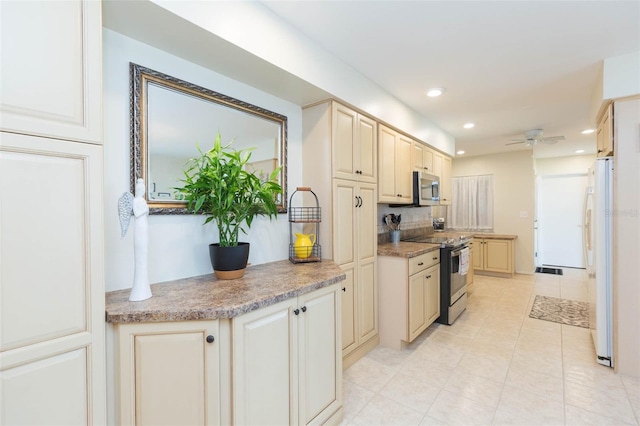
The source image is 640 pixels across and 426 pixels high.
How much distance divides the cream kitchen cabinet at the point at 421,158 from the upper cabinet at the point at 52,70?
3124 mm

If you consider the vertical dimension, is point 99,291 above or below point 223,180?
below

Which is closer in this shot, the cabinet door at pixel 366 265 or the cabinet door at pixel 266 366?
the cabinet door at pixel 266 366

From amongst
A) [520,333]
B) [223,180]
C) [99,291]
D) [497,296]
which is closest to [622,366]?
[520,333]

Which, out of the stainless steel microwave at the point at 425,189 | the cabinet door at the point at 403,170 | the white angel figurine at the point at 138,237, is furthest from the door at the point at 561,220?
the white angel figurine at the point at 138,237

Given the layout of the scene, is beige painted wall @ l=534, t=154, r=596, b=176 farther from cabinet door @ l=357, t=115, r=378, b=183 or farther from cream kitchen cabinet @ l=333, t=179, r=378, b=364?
cream kitchen cabinet @ l=333, t=179, r=378, b=364

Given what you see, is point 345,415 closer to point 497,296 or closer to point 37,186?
point 37,186

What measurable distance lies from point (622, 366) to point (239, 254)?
9.83 ft

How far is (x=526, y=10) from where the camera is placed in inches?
68.7

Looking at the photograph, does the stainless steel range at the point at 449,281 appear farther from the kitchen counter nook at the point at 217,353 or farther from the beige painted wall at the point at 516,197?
the beige painted wall at the point at 516,197

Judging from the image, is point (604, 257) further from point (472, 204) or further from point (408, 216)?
point (472, 204)

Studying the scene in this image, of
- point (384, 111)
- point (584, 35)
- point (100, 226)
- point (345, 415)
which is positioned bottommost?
point (345, 415)

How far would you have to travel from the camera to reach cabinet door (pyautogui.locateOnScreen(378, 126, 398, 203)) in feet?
9.56

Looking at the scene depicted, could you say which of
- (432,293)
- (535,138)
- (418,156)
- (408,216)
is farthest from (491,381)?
(535,138)

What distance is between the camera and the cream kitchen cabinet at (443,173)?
13.8ft
